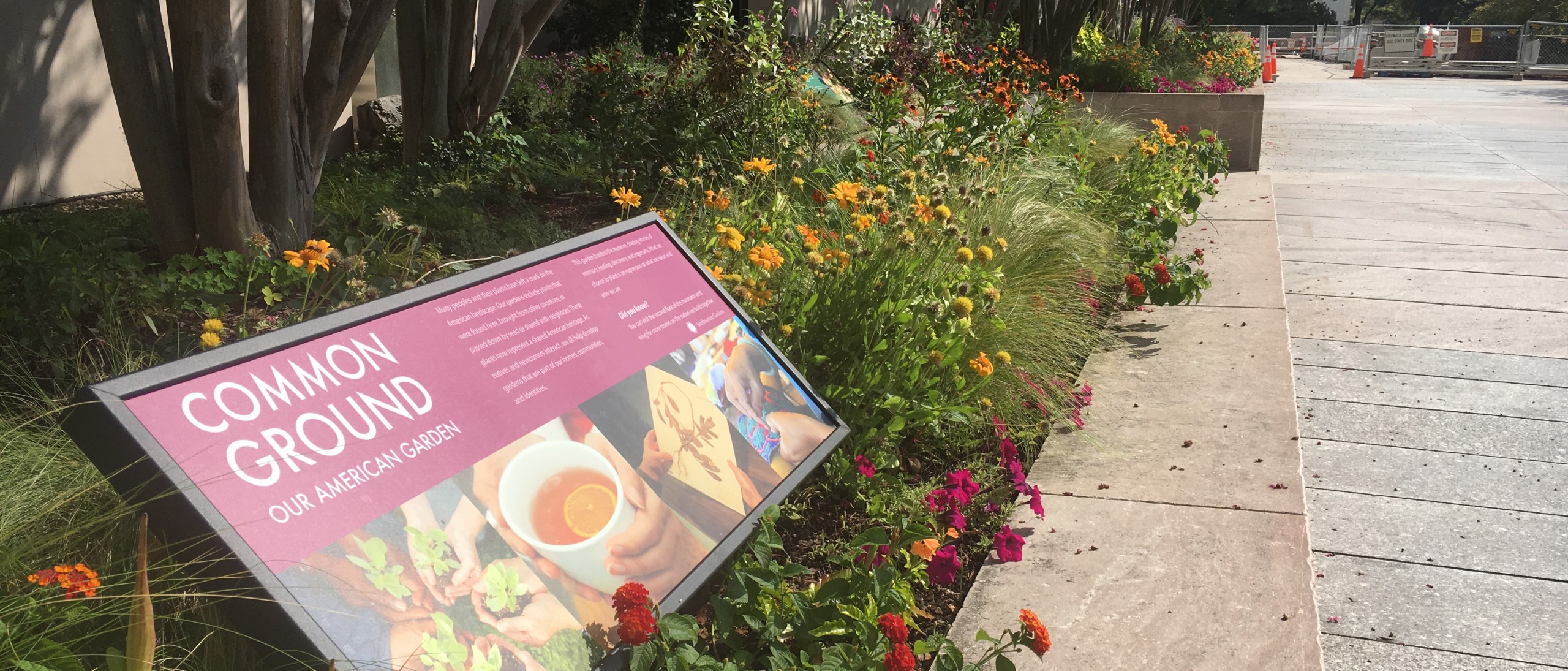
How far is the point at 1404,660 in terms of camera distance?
2.62 metres

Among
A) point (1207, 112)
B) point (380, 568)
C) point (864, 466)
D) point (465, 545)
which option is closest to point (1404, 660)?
point (864, 466)

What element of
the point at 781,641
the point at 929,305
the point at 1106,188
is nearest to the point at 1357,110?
the point at 1106,188

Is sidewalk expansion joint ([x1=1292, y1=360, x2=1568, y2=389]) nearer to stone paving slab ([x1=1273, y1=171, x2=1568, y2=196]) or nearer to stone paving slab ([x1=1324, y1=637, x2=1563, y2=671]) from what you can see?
stone paving slab ([x1=1324, y1=637, x2=1563, y2=671])

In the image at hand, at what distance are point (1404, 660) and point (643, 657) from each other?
1.90 metres

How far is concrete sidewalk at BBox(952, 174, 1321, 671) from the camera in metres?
2.57

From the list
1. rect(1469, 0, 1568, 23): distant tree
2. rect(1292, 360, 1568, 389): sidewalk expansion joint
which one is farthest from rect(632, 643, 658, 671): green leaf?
rect(1469, 0, 1568, 23): distant tree

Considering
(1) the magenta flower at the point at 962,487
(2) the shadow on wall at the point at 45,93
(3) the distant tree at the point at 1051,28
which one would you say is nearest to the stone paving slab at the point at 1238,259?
(1) the magenta flower at the point at 962,487

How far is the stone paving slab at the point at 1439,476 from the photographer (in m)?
3.53

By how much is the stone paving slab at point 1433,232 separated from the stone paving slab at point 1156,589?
16.4 feet

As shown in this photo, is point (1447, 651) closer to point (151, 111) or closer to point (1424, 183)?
point (151, 111)

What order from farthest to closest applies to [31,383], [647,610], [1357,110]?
[1357,110] → [31,383] → [647,610]

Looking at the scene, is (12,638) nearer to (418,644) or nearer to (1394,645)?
(418,644)

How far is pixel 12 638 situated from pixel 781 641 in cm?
139

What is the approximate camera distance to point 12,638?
1774 mm
